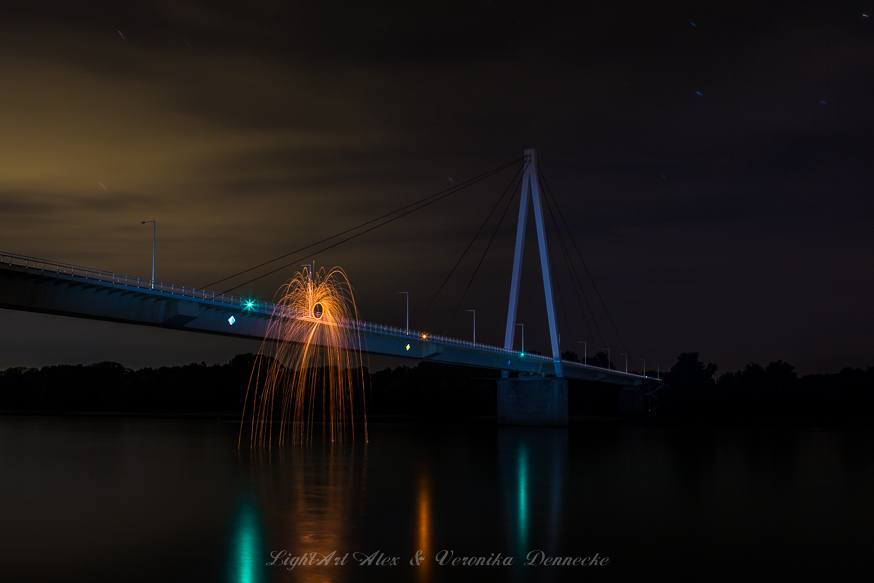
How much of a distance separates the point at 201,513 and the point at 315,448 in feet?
114

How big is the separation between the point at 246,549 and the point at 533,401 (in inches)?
3408

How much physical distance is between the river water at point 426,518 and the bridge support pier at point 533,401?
163 feet

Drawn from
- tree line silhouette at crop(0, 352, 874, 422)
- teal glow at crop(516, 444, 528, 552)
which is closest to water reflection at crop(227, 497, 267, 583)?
teal glow at crop(516, 444, 528, 552)

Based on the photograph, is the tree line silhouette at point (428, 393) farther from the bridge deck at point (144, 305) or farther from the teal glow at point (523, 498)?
the teal glow at point (523, 498)

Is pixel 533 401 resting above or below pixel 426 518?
above

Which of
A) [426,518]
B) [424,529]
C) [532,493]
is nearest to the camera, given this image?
[424,529]

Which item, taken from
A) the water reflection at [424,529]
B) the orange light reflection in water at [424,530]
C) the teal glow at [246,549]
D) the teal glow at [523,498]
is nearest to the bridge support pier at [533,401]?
the teal glow at [523,498]

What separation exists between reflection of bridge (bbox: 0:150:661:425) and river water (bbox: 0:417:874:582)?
965 centimetres

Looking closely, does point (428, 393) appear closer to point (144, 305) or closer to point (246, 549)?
point (144, 305)

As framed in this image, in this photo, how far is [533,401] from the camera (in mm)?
107375

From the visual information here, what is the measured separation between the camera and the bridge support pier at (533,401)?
106m

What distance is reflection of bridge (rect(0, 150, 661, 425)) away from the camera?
49.2m

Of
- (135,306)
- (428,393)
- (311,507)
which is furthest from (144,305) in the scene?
(428,393)

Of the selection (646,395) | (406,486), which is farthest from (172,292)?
(646,395)
